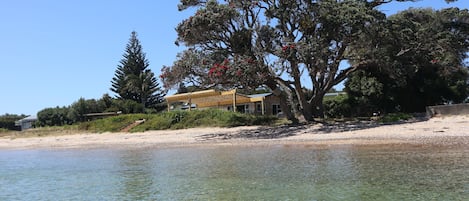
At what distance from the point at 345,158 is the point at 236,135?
37.2 feet

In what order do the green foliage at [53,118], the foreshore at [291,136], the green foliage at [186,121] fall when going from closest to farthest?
1. the foreshore at [291,136]
2. the green foliage at [186,121]
3. the green foliage at [53,118]

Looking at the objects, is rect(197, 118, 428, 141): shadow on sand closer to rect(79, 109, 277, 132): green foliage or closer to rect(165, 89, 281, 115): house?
rect(79, 109, 277, 132): green foliage

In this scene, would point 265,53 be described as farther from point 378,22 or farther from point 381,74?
point 381,74

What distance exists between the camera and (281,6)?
25703mm

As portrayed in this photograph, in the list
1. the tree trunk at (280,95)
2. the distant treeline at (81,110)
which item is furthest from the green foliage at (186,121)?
the distant treeline at (81,110)

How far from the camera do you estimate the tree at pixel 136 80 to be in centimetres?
6606

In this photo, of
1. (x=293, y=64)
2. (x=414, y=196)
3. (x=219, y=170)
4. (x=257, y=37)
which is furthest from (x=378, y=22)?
(x=414, y=196)

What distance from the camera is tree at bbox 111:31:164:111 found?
66.1 metres

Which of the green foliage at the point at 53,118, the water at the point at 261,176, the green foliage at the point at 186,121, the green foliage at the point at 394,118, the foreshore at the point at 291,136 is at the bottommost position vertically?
the water at the point at 261,176

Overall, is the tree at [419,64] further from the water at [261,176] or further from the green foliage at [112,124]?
the green foliage at [112,124]

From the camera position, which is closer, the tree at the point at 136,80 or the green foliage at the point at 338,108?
the green foliage at the point at 338,108

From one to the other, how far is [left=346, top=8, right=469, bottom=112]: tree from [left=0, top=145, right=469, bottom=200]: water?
10.6 metres

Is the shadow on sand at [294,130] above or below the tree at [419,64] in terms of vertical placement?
below

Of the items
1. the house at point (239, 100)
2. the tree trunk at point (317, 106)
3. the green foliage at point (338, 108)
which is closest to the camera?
the tree trunk at point (317, 106)
